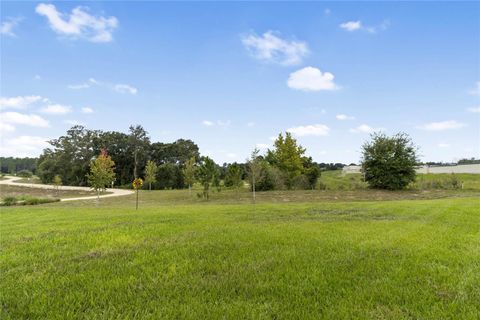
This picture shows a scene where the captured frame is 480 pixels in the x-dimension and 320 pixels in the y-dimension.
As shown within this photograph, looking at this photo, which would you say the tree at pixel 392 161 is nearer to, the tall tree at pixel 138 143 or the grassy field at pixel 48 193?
the grassy field at pixel 48 193

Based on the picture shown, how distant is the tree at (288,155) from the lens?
2936 cm

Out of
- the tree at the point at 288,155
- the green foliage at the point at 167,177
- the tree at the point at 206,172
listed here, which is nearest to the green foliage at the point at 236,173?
the tree at the point at 206,172

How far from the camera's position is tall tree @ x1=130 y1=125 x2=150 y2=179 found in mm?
45628

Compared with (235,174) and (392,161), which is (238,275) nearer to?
(235,174)

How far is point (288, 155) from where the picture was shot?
29.6 m

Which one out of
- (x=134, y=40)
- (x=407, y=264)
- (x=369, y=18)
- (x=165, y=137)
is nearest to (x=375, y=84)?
(x=369, y=18)

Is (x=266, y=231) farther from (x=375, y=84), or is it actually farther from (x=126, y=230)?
(x=375, y=84)

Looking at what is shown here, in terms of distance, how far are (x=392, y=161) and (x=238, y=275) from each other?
83.2ft

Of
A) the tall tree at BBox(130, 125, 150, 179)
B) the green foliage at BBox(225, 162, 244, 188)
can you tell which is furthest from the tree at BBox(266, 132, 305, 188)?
the tall tree at BBox(130, 125, 150, 179)

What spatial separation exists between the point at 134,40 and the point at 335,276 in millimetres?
11173

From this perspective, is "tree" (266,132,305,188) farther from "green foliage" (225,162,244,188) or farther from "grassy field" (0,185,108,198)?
"grassy field" (0,185,108,198)

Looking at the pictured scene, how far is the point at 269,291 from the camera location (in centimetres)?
281

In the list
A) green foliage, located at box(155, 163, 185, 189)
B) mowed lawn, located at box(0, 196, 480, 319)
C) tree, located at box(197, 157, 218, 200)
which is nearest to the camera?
mowed lawn, located at box(0, 196, 480, 319)

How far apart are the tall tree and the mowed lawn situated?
139 ft
